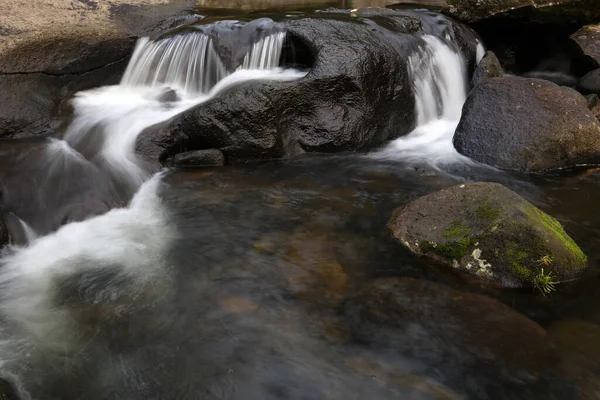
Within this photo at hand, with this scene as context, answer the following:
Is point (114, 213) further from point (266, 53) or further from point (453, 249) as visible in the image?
point (266, 53)

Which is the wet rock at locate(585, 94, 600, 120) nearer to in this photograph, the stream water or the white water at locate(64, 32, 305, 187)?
the stream water

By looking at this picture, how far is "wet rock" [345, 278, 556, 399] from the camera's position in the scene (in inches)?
136

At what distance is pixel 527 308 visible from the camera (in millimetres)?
4105

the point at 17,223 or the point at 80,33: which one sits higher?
the point at 80,33

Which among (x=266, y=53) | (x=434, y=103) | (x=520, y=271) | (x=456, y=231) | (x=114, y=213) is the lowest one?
(x=114, y=213)

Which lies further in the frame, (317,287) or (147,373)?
(317,287)

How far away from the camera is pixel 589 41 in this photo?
9414 millimetres

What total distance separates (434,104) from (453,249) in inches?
182

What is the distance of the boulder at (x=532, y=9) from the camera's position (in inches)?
372

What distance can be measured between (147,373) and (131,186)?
10.9ft

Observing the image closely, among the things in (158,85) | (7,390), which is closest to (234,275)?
(7,390)

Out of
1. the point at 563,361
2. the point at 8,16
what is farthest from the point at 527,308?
the point at 8,16

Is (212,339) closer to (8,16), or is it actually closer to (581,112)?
(581,112)

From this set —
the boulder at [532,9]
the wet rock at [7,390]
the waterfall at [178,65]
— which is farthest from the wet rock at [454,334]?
the boulder at [532,9]
